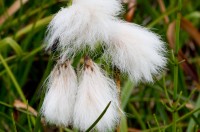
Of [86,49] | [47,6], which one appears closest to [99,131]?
[86,49]

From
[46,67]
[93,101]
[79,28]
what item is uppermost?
[79,28]

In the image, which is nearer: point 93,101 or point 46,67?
point 93,101

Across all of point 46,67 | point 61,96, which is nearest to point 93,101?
point 61,96

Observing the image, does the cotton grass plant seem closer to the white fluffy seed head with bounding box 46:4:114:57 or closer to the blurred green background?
the white fluffy seed head with bounding box 46:4:114:57

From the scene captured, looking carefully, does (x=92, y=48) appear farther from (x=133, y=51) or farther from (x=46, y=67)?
(x=46, y=67)

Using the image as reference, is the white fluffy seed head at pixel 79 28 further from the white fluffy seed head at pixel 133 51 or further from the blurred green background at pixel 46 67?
the blurred green background at pixel 46 67

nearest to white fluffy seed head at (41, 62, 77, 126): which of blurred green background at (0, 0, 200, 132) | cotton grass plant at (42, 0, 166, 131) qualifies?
cotton grass plant at (42, 0, 166, 131)

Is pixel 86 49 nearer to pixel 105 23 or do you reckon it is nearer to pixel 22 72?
pixel 105 23
